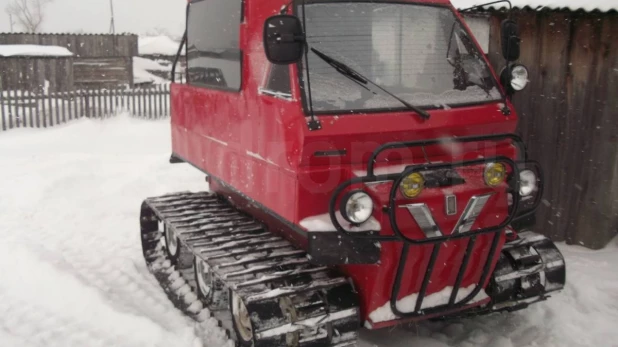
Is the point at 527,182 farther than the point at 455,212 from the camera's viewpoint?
Yes

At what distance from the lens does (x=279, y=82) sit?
435 cm

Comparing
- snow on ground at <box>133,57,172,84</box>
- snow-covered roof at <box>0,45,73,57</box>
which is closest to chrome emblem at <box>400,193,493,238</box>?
snow-covered roof at <box>0,45,73,57</box>

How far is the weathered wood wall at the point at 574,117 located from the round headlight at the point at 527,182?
282 centimetres

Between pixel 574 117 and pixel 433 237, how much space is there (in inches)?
154

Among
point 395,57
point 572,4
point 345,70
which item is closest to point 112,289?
point 345,70

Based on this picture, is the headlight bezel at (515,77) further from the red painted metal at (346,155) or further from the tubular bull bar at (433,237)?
the tubular bull bar at (433,237)

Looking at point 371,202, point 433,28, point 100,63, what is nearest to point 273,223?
point 371,202

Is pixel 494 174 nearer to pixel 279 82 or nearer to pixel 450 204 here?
pixel 450 204

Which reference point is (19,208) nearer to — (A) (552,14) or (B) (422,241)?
(B) (422,241)

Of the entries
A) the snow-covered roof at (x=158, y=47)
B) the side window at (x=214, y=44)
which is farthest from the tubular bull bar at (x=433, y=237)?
the snow-covered roof at (x=158, y=47)

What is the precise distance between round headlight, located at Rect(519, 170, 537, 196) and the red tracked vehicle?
12 millimetres

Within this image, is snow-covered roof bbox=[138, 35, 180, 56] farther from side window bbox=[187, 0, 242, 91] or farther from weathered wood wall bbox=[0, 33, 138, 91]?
side window bbox=[187, 0, 242, 91]

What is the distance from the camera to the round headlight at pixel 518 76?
4789 millimetres

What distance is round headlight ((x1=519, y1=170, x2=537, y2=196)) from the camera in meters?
4.48
